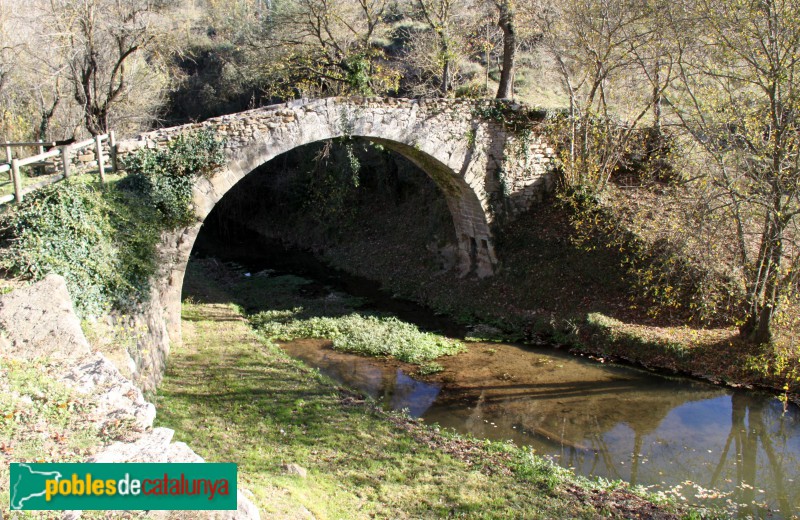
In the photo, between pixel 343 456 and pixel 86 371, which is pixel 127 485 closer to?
pixel 86 371

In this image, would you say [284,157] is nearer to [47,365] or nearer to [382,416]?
[382,416]

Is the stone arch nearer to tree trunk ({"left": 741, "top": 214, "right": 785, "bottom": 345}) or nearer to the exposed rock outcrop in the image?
the exposed rock outcrop

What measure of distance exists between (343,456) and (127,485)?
12.3 ft

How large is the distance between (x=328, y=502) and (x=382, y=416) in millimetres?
3156

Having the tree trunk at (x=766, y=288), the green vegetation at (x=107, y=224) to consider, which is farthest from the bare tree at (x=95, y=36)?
the tree trunk at (x=766, y=288)

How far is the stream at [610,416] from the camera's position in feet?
27.5

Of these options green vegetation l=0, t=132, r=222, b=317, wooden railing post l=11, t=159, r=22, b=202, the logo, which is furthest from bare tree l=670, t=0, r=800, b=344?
wooden railing post l=11, t=159, r=22, b=202

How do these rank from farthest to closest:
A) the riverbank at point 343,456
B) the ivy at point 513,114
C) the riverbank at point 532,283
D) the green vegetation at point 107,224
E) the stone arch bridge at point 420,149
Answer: the ivy at point 513,114, the stone arch bridge at point 420,149, the riverbank at point 532,283, the green vegetation at point 107,224, the riverbank at point 343,456

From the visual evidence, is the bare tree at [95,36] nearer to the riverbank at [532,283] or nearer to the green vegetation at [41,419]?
the riverbank at [532,283]

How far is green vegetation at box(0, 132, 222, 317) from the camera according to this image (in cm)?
834

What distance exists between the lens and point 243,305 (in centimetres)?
1683

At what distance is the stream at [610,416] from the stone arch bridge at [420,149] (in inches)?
133

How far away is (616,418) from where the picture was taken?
10078 mm

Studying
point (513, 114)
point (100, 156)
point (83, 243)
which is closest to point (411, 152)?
point (513, 114)
